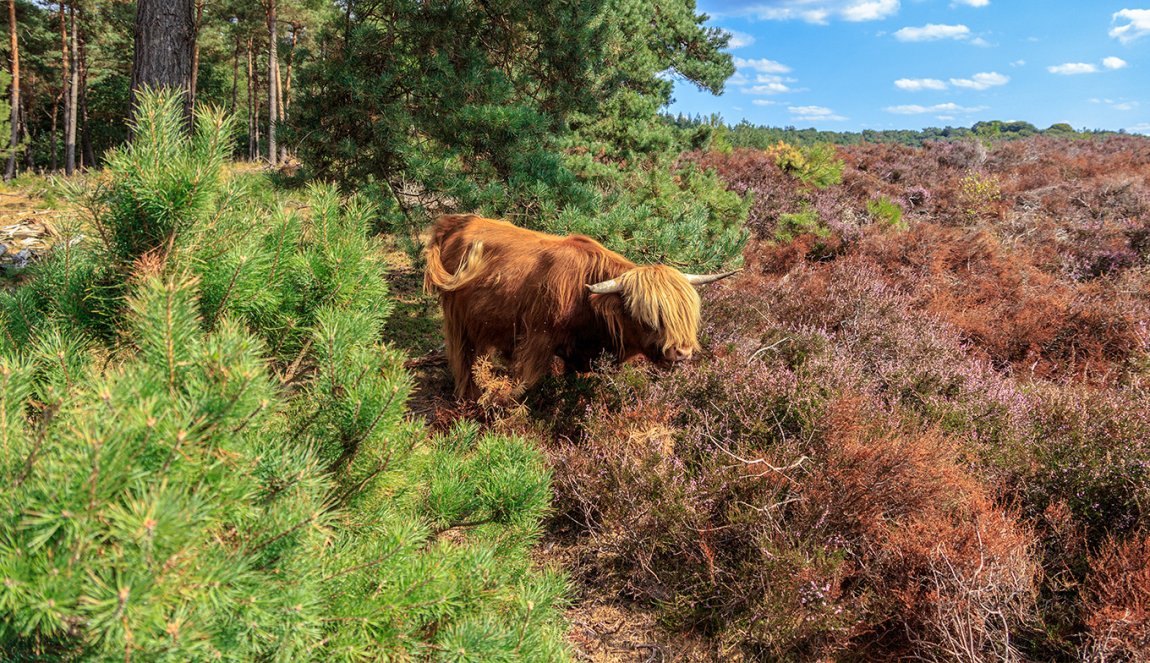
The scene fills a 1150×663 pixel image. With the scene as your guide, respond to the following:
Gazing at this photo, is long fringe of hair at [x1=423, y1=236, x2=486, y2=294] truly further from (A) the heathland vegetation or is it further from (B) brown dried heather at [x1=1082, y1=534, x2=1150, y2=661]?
(B) brown dried heather at [x1=1082, y1=534, x2=1150, y2=661]

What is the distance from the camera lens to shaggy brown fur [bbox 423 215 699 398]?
360 cm

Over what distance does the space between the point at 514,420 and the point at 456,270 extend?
1248mm

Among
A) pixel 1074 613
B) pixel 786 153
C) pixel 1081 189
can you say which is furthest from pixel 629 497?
pixel 1081 189

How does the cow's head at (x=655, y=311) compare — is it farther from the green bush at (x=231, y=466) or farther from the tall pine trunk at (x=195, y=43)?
the tall pine trunk at (x=195, y=43)

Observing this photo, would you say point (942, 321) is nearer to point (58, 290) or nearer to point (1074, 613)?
point (1074, 613)

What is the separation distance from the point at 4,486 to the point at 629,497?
2.79 meters

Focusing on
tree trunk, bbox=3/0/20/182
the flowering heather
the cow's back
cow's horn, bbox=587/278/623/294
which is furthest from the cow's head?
tree trunk, bbox=3/0/20/182

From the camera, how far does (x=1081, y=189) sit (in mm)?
11680

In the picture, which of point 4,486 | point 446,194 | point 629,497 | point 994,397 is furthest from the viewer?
point 446,194

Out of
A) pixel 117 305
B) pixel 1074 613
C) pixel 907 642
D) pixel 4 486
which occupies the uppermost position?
pixel 117 305

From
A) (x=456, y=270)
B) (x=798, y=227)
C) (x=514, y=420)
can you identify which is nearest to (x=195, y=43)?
(x=456, y=270)

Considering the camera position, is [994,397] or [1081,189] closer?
[994,397]

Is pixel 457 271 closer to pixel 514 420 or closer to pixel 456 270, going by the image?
pixel 456 270

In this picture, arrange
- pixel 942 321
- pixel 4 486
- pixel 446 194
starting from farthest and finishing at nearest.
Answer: pixel 942 321 → pixel 446 194 → pixel 4 486
